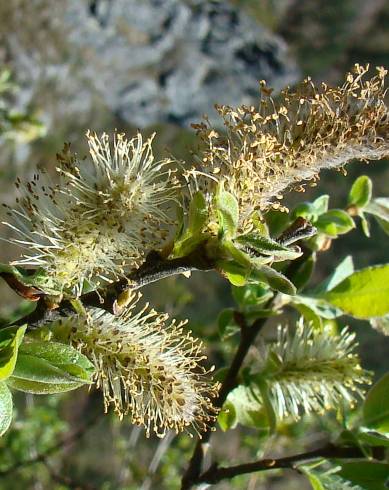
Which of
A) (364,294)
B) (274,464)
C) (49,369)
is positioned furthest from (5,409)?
(364,294)

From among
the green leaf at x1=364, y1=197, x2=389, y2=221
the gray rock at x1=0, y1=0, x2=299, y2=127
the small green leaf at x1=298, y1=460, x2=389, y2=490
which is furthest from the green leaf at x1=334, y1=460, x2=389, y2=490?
the gray rock at x1=0, y1=0, x2=299, y2=127

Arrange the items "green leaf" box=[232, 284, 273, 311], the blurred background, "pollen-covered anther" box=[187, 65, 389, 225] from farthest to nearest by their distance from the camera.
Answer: the blurred background, "green leaf" box=[232, 284, 273, 311], "pollen-covered anther" box=[187, 65, 389, 225]

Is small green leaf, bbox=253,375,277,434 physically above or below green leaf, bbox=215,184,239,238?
below

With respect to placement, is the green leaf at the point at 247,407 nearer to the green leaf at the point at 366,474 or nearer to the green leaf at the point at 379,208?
the green leaf at the point at 366,474

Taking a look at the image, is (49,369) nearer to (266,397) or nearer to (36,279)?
(36,279)

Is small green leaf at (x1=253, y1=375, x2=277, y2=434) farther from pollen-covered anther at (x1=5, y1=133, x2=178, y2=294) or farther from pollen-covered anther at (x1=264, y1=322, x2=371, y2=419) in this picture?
pollen-covered anther at (x1=5, y1=133, x2=178, y2=294)

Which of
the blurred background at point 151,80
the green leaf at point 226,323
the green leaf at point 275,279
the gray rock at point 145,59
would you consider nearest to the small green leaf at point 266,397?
the green leaf at point 226,323
